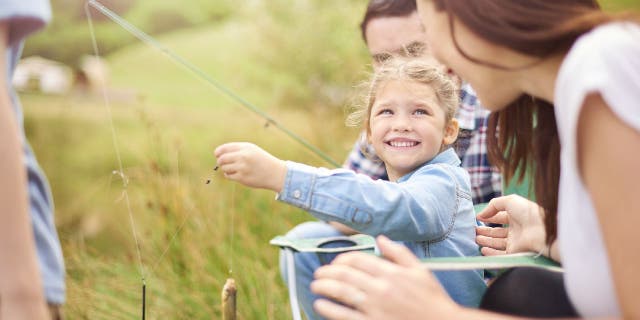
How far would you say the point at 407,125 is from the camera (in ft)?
5.50

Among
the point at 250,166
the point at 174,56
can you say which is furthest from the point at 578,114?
the point at 174,56

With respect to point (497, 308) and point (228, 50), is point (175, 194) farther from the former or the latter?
point (228, 50)

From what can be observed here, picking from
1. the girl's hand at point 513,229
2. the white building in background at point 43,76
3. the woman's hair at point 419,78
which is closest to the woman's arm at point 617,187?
the girl's hand at point 513,229

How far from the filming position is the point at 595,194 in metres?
1.04

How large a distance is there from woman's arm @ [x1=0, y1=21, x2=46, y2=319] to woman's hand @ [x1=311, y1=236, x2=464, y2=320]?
45 cm

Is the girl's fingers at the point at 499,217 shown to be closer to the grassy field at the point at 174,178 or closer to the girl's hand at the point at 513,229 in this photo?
the girl's hand at the point at 513,229

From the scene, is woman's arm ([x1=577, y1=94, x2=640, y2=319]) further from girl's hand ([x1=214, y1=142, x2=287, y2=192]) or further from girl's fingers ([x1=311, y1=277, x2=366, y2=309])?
girl's hand ([x1=214, y1=142, x2=287, y2=192])

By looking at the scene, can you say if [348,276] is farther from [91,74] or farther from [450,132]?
[91,74]

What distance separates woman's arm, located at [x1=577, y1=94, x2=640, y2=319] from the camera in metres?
1.00

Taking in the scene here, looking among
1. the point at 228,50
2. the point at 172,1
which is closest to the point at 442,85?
the point at 228,50

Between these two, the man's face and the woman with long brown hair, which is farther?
the man's face

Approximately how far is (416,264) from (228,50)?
5.40 metres

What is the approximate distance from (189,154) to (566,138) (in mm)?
3468

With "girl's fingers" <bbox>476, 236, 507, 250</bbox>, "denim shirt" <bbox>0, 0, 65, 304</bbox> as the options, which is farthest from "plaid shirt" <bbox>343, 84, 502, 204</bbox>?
"denim shirt" <bbox>0, 0, 65, 304</bbox>
